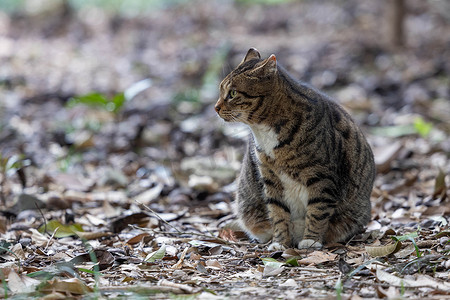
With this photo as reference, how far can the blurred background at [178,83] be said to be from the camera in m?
6.05

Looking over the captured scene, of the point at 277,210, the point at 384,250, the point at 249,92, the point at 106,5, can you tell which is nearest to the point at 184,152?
the point at 277,210

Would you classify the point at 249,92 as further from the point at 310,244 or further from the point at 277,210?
the point at 310,244

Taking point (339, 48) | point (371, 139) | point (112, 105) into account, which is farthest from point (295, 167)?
point (339, 48)

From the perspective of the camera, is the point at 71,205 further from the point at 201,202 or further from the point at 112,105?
the point at 112,105

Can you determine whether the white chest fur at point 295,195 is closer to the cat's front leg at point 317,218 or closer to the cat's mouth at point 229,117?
the cat's front leg at point 317,218

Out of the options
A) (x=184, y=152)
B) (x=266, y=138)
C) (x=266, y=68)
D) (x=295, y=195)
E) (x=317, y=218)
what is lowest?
(x=184, y=152)

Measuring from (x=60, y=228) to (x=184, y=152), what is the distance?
287cm

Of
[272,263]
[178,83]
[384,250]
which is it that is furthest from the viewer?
[178,83]

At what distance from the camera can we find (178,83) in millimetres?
10195

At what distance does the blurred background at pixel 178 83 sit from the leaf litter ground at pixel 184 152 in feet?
0.12

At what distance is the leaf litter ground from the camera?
125 inches

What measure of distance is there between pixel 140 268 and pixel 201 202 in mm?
1974

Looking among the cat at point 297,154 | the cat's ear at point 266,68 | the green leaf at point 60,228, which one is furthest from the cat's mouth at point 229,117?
the green leaf at point 60,228

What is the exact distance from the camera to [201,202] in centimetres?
531
